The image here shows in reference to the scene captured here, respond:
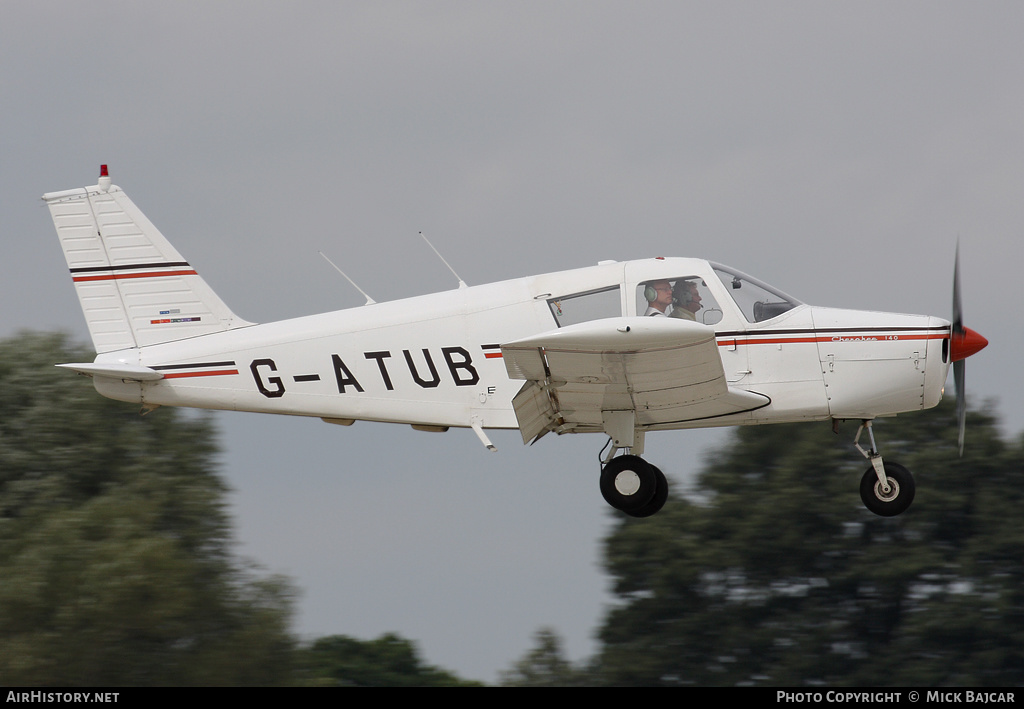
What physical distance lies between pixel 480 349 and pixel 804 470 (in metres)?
19.4

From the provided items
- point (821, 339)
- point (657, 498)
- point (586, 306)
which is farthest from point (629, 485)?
point (821, 339)

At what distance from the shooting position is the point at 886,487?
9969mm

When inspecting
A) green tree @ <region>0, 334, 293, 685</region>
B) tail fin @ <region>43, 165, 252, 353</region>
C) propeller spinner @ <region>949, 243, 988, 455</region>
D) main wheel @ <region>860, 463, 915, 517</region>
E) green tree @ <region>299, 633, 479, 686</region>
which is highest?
tail fin @ <region>43, 165, 252, 353</region>

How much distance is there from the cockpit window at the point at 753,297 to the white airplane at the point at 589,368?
0.01 meters

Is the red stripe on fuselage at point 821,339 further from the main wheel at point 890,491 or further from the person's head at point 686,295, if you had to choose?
the main wheel at point 890,491

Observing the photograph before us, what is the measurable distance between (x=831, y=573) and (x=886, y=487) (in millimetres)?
17954

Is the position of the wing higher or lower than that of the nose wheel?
higher

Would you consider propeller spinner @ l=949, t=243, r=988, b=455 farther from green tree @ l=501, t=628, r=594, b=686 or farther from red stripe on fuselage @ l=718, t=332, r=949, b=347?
green tree @ l=501, t=628, r=594, b=686

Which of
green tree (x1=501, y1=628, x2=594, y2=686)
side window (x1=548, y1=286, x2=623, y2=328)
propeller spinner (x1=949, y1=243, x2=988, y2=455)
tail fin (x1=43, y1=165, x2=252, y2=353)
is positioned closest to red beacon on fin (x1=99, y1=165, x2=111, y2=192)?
tail fin (x1=43, y1=165, x2=252, y2=353)

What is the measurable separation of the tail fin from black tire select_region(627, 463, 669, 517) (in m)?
3.79

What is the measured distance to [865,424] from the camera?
10.1 metres

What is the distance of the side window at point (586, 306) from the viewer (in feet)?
31.7

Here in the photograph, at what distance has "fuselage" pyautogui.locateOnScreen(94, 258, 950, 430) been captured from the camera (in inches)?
384
